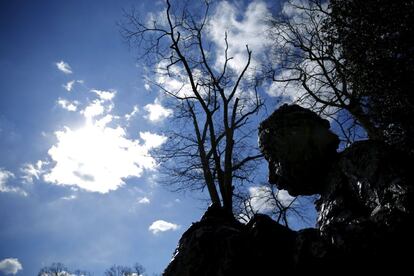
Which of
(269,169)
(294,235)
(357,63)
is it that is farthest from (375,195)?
(357,63)

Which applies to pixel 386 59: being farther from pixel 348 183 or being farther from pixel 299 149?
Answer: pixel 348 183

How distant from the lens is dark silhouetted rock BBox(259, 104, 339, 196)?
3.64 meters

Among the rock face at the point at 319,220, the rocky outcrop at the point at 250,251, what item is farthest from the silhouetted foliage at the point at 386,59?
the rocky outcrop at the point at 250,251

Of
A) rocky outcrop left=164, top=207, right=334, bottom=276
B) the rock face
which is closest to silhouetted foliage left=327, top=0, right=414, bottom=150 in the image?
Answer: the rock face

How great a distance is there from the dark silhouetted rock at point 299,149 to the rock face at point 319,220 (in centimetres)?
1

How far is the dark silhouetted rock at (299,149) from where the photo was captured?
364 centimetres

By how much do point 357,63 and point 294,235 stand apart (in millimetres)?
2968

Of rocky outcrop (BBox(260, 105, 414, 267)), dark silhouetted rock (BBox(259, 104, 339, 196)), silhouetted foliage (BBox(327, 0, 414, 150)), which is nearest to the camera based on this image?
rocky outcrop (BBox(260, 105, 414, 267))

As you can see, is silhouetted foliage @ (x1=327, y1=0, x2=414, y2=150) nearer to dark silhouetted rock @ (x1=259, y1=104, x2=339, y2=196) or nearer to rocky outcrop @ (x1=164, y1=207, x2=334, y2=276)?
dark silhouetted rock @ (x1=259, y1=104, x2=339, y2=196)

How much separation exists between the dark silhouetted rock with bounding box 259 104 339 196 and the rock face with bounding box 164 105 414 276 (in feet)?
0.04

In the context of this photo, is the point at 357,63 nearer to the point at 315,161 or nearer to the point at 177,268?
the point at 315,161

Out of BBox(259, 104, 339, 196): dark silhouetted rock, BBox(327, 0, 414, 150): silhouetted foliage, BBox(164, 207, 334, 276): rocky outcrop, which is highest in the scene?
BBox(327, 0, 414, 150): silhouetted foliage

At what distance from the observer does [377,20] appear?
4133 mm

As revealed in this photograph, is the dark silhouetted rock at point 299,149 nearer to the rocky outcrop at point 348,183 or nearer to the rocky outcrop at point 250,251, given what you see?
the rocky outcrop at point 348,183
